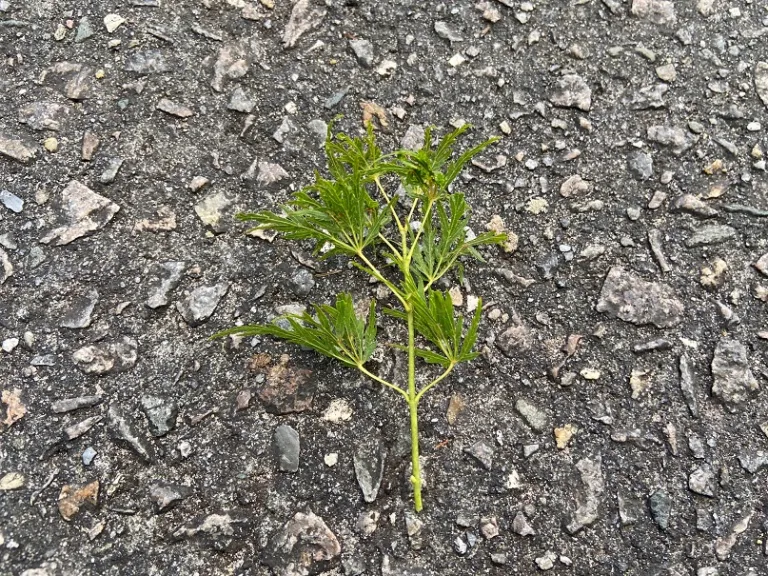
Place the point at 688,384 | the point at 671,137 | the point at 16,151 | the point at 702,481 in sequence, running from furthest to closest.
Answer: the point at 671,137 → the point at 16,151 → the point at 688,384 → the point at 702,481

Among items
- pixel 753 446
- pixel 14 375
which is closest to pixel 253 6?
pixel 14 375

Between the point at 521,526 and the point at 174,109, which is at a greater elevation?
the point at 174,109

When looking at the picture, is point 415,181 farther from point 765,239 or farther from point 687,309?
point 765,239

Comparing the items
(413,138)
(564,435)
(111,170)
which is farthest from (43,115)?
(564,435)

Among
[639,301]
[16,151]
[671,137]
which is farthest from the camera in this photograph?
[671,137]

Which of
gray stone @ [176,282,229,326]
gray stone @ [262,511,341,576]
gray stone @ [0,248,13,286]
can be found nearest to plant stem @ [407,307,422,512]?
gray stone @ [262,511,341,576]

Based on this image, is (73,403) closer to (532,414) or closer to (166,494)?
(166,494)
